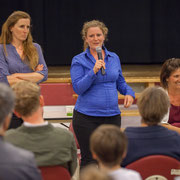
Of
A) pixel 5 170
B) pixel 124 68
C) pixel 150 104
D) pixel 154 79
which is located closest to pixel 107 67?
pixel 150 104

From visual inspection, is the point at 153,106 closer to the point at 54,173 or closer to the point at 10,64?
the point at 54,173

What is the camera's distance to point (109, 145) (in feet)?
5.00

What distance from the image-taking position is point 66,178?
1.82m

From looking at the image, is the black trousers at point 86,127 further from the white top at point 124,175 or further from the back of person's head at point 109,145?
the white top at point 124,175

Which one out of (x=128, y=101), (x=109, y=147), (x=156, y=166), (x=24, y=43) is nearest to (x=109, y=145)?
(x=109, y=147)

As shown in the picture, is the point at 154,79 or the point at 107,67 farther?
the point at 154,79

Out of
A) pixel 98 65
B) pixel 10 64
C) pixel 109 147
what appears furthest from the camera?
pixel 10 64

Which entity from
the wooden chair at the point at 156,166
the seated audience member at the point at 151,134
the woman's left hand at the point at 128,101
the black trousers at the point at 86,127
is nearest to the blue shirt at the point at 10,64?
the black trousers at the point at 86,127

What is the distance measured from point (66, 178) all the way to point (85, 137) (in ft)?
2.99

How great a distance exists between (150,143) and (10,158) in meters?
0.80

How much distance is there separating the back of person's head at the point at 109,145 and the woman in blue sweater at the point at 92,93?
1112mm

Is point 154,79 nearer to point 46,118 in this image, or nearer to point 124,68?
point 124,68

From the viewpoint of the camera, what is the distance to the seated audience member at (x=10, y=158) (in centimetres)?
141

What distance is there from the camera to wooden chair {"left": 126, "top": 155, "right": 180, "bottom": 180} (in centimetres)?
179
